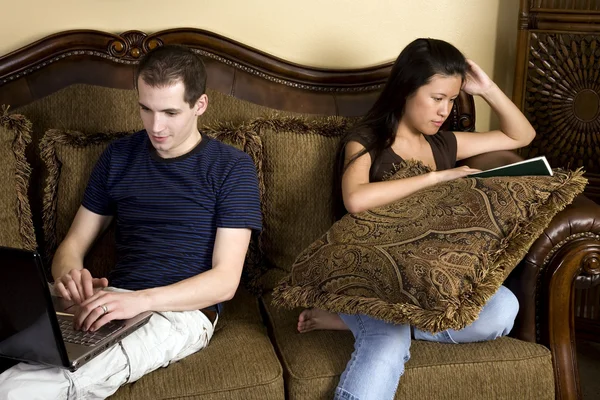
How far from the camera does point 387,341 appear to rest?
1.77 metres

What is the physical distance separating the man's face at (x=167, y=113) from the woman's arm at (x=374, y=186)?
0.44 m

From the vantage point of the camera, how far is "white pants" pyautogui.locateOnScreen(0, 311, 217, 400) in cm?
157

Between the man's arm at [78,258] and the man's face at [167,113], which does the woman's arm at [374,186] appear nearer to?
the man's face at [167,113]

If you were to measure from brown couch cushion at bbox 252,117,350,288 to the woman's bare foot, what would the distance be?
0.98ft

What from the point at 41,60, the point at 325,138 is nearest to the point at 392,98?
the point at 325,138

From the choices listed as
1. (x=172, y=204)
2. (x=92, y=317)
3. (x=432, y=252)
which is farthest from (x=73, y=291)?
(x=432, y=252)

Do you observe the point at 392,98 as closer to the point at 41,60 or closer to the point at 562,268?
the point at 562,268

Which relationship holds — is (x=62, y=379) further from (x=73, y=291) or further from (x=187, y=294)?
(x=187, y=294)

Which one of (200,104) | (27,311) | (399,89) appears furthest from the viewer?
(399,89)

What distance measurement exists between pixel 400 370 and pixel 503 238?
0.39 m

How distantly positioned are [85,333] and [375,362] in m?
0.64

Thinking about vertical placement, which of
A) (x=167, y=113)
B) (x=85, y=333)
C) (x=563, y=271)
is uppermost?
(x=167, y=113)

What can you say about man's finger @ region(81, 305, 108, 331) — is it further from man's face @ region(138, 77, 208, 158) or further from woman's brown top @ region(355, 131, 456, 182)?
woman's brown top @ region(355, 131, 456, 182)

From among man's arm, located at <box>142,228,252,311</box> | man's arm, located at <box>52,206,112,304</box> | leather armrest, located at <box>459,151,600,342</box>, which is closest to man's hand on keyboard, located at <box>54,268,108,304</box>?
man's arm, located at <box>52,206,112,304</box>
